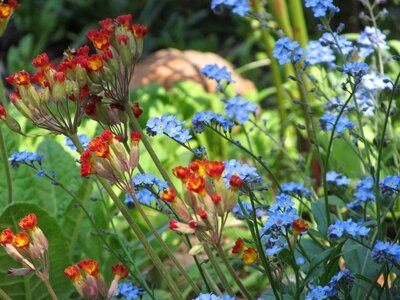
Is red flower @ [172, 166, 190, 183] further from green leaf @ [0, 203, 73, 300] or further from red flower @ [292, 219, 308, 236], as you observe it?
green leaf @ [0, 203, 73, 300]

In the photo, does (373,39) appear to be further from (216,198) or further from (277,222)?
(216,198)

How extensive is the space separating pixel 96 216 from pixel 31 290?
0.53 m

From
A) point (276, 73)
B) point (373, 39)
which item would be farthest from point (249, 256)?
point (276, 73)

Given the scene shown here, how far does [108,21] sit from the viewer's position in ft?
5.52

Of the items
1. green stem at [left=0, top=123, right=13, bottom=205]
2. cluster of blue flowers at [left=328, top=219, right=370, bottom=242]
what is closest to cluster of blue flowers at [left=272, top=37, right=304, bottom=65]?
cluster of blue flowers at [left=328, top=219, right=370, bottom=242]

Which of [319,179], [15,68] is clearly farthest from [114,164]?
[15,68]

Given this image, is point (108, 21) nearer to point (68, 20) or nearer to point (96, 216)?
point (96, 216)

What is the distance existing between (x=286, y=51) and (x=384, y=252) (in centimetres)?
59

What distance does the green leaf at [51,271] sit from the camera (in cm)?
216

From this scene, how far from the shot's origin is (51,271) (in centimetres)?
228

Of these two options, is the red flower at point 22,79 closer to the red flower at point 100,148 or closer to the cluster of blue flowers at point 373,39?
the red flower at point 100,148

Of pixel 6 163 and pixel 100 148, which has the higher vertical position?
pixel 100 148

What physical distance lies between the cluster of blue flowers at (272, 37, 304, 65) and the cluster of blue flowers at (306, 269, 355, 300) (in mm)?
531

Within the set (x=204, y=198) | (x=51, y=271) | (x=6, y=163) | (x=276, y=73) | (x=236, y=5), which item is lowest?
(x=51, y=271)
